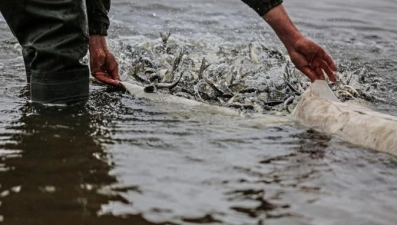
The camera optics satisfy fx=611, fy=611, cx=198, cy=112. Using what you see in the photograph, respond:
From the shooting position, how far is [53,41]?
11.7 feet

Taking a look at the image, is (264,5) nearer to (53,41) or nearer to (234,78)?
(53,41)

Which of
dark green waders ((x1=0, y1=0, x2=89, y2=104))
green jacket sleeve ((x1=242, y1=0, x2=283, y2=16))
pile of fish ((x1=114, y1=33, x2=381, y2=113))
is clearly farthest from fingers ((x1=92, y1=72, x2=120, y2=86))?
green jacket sleeve ((x1=242, y1=0, x2=283, y2=16))

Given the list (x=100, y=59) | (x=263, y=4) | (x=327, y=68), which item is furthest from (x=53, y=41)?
(x=327, y=68)

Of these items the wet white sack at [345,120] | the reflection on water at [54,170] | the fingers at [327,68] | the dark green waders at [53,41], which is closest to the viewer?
the reflection on water at [54,170]

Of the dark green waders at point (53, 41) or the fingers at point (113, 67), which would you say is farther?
the fingers at point (113, 67)

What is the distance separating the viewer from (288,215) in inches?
91.1

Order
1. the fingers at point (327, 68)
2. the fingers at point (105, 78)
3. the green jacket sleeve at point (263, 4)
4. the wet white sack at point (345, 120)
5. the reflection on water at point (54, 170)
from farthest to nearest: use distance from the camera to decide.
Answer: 1. the fingers at point (105, 78)
2. the fingers at point (327, 68)
3. the green jacket sleeve at point (263, 4)
4. the wet white sack at point (345, 120)
5. the reflection on water at point (54, 170)

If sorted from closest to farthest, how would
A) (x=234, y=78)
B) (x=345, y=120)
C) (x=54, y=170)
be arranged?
1. (x=54, y=170)
2. (x=345, y=120)
3. (x=234, y=78)

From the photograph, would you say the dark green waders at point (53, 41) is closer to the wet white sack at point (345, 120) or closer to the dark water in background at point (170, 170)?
the dark water in background at point (170, 170)

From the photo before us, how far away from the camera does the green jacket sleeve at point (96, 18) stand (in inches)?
182

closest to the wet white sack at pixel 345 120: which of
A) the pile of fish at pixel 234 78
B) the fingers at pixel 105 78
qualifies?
the pile of fish at pixel 234 78

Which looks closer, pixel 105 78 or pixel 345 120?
pixel 345 120

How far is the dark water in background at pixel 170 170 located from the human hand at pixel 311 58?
0.43 metres

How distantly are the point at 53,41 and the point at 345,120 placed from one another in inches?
69.0
